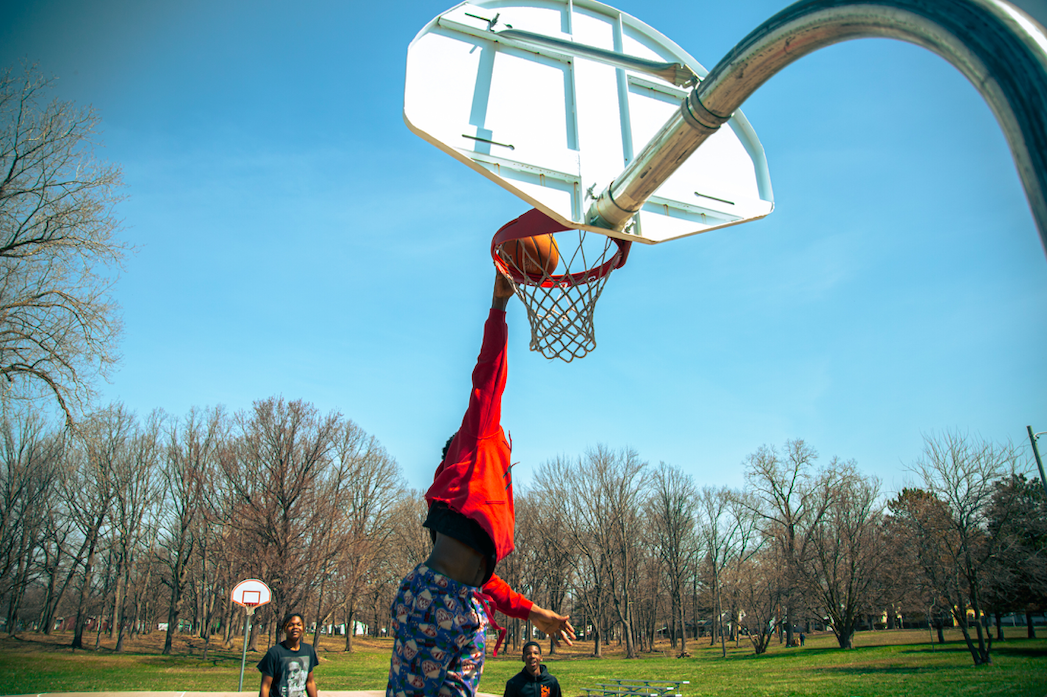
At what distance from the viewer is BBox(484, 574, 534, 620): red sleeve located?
3.03 m

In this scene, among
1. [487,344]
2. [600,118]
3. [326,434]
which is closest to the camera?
[487,344]

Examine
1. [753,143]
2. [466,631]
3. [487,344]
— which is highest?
[753,143]

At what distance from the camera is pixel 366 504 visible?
4238 cm

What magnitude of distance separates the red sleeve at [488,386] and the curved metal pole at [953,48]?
1.55m

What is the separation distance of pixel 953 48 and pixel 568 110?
10.8 ft

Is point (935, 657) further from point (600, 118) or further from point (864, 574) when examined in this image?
point (600, 118)

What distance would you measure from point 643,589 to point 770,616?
18922mm

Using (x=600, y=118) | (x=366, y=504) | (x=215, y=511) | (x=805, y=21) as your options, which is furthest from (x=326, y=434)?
(x=805, y=21)

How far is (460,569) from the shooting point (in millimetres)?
2713

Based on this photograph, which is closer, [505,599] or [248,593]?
[505,599]

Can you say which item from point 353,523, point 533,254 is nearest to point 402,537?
point 353,523

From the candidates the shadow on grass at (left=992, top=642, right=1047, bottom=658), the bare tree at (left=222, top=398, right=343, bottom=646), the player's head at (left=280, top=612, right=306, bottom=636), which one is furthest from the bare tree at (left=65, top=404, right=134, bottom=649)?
the shadow on grass at (left=992, top=642, right=1047, bottom=658)

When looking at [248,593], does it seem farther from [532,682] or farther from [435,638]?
[435,638]

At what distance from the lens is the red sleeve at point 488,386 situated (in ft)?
9.85
